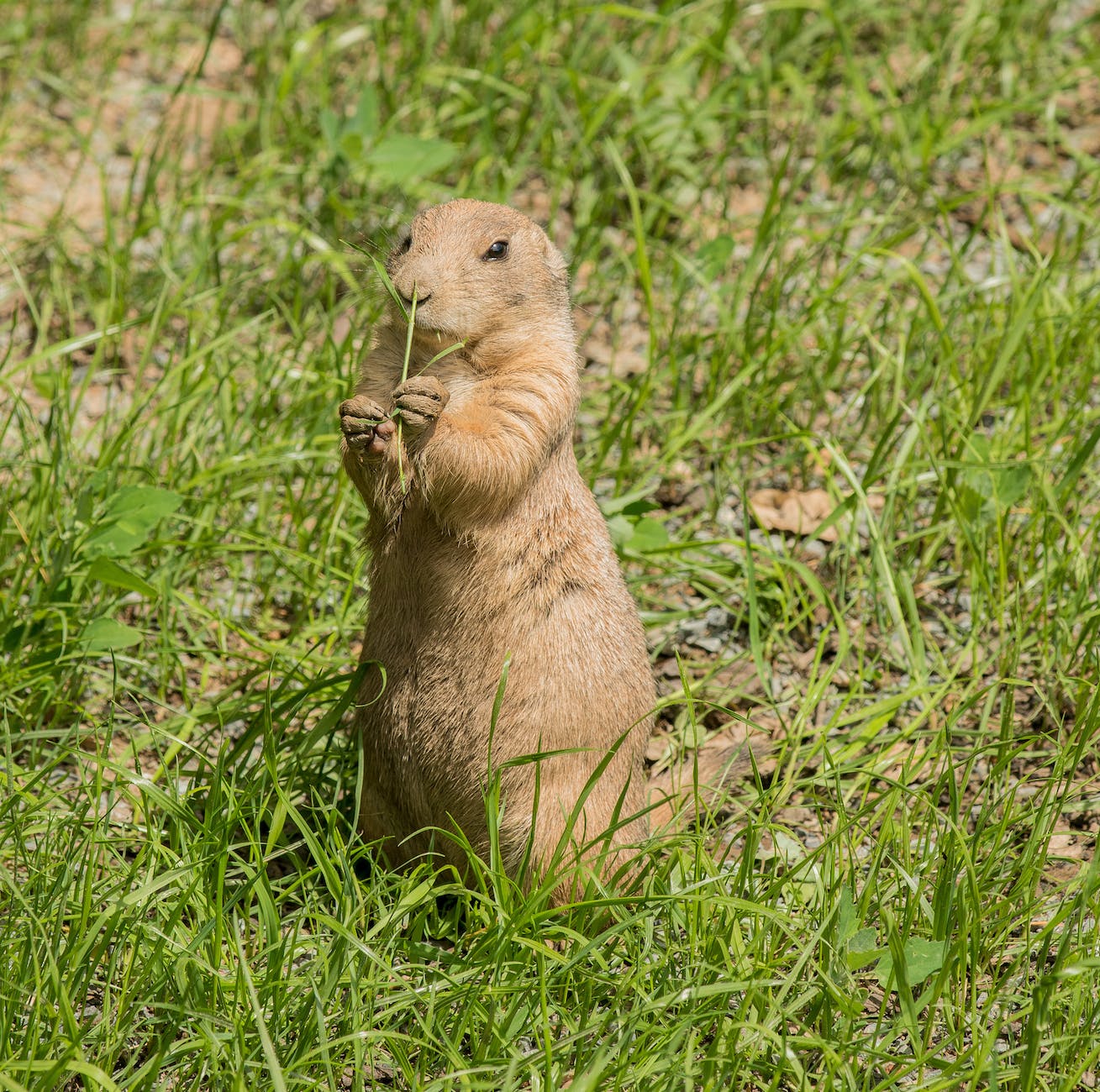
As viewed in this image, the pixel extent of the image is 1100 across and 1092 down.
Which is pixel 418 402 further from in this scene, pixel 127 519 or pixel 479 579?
pixel 127 519

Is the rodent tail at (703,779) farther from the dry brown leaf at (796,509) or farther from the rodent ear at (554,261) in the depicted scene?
the rodent ear at (554,261)

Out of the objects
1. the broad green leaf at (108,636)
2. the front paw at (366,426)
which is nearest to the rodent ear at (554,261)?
the front paw at (366,426)

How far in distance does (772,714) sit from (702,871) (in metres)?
1.07

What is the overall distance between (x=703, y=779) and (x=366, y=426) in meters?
1.49

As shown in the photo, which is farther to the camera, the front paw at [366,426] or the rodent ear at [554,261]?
the rodent ear at [554,261]

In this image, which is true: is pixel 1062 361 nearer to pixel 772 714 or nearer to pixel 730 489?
pixel 730 489

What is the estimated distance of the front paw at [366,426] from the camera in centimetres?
336

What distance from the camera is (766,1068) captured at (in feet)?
9.77

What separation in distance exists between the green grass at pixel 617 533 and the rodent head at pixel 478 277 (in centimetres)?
39

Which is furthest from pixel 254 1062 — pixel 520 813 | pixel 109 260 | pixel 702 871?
pixel 109 260

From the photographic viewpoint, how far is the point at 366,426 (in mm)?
3355

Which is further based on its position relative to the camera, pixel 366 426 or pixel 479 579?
pixel 479 579

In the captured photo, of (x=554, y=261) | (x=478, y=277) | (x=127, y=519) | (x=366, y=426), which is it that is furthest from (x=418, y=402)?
(x=127, y=519)

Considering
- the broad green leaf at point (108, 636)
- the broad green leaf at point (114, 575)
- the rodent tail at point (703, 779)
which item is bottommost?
the rodent tail at point (703, 779)
